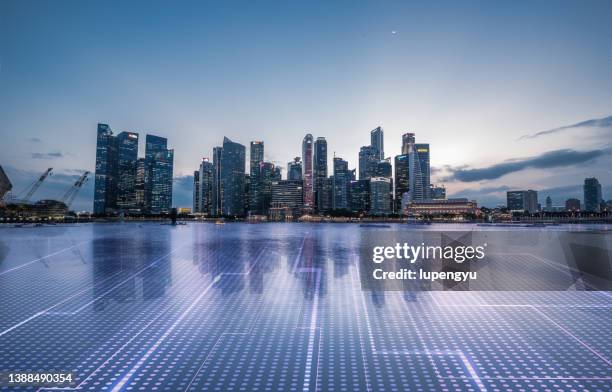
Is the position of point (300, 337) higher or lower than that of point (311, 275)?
higher

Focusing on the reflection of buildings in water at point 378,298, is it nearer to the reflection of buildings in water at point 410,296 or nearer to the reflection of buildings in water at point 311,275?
the reflection of buildings in water at point 410,296

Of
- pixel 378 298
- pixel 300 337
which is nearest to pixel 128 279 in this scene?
pixel 300 337

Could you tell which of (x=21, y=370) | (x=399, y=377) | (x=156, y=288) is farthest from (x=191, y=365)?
(x=156, y=288)

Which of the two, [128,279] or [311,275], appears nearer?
[128,279]

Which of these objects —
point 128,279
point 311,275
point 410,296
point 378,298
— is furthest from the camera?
point 311,275

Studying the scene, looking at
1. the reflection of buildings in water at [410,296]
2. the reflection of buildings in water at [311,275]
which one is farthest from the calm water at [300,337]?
the reflection of buildings in water at [311,275]

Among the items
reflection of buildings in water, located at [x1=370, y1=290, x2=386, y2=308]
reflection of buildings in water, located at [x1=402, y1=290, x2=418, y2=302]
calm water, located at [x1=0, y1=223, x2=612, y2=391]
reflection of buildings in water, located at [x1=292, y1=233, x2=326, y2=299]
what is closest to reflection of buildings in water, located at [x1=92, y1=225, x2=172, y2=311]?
→ calm water, located at [x1=0, y1=223, x2=612, y2=391]

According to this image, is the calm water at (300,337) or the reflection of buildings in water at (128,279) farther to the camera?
the reflection of buildings in water at (128,279)

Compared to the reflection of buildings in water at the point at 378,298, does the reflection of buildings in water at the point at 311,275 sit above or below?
below

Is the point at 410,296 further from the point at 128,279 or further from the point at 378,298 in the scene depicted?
the point at 128,279
